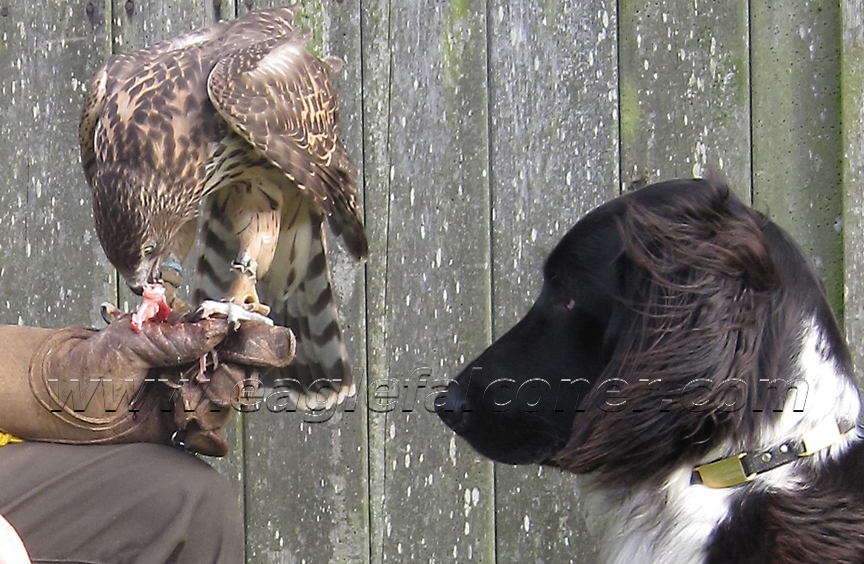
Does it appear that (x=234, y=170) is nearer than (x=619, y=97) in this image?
Yes

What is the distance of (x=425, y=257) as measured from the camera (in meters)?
2.39

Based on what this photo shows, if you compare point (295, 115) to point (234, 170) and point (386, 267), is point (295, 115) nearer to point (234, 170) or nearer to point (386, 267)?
point (234, 170)

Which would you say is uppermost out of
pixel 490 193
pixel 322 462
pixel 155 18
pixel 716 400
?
pixel 155 18

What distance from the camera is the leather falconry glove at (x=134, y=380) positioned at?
1.54 m

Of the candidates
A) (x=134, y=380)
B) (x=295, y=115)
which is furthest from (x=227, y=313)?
(x=295, y=115)

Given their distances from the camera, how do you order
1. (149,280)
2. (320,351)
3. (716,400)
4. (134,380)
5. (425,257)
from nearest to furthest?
(716,400) < (134,380) < (149,280) < (320,351) < (425,257)

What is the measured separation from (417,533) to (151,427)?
1.07m

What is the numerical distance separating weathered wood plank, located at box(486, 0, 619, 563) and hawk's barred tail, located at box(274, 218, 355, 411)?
0.45 meters

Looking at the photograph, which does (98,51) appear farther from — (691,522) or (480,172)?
(691,522)

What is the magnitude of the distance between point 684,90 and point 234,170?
1.17 metres

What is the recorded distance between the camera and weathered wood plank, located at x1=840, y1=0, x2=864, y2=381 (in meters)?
2.17

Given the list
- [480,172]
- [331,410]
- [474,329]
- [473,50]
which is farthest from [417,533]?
[473,50]

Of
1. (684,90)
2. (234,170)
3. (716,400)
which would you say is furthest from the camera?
(684,90)

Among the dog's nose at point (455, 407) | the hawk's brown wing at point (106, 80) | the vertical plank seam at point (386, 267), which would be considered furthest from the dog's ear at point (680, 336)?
the hawk's brown wing at point (106, 80)
